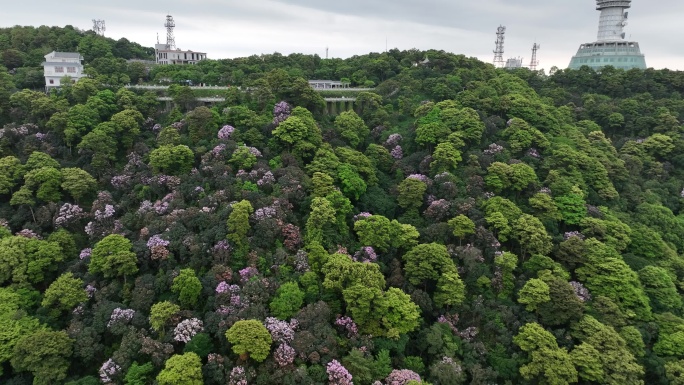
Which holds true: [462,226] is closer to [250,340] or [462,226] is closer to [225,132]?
[250,340]

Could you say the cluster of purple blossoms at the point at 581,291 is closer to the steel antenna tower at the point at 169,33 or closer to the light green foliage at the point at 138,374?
the light green foliage at the point at 138,374

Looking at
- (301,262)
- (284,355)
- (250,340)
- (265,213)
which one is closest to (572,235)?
(301,262)

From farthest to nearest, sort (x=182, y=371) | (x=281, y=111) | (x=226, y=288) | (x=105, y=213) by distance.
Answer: (x=281, y=111) < (x=105, y=213) < (x=226, y=288) < (x=182, y=371)

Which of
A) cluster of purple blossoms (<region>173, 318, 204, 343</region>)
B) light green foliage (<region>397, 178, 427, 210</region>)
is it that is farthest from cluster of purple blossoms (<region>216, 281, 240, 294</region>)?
light green foliage (<region>397, 178, 427, 210</region>)

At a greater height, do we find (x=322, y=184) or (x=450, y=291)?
(x=322, y=184)

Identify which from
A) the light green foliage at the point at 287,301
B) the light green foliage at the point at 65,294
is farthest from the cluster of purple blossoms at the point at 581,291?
the light green foliage at the point at 65,294

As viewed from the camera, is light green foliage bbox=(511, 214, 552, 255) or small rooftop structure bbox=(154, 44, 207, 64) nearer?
light green foliage bbox=(511, 214, 552, 255)

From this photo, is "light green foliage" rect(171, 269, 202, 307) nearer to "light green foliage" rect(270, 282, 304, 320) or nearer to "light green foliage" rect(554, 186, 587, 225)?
"light green foliage" rect(270, 282, 304, 320)

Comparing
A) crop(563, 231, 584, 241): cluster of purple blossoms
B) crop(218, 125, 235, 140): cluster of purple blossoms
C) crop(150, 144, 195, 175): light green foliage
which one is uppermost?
crop(218, 125, 235, 140): cluster of purple blossoms
